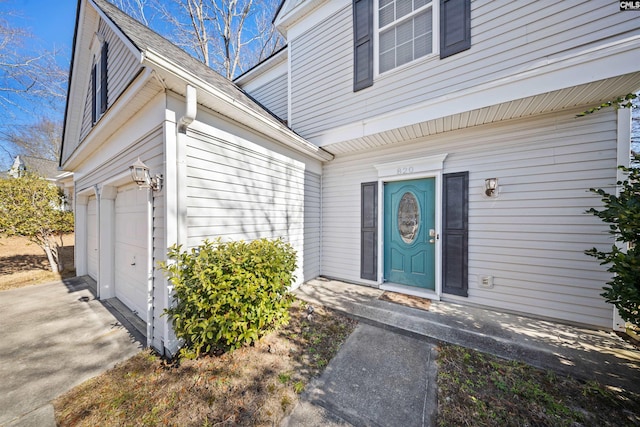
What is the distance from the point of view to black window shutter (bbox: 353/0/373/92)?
4023 millimetres

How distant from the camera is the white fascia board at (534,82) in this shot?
2375 millimetres

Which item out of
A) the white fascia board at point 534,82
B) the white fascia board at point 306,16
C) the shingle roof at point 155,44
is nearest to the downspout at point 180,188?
the shingle roof at point 155,44

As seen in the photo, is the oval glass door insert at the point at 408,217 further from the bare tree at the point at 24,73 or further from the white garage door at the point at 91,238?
the bare tree at the point at 24,73

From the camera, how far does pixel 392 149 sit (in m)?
4.30

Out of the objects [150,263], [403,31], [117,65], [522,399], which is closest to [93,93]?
[117,65]

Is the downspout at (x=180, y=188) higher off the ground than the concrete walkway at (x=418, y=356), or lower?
higher

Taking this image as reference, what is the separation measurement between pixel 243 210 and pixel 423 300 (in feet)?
11.3

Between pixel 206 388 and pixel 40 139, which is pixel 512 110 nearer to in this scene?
pixel 206 388

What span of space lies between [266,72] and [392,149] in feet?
14.3

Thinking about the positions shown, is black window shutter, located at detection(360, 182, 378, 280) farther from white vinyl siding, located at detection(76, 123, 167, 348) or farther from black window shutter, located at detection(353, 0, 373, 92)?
white vinyl siding, located at detection(76, 123, 167, 348)

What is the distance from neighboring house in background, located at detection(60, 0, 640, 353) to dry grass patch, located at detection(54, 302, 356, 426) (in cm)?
44

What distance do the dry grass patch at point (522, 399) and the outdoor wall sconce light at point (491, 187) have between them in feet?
7.54

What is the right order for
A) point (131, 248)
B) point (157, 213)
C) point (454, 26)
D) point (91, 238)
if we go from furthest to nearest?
point (91, 238) < point (131, 248) < point (454, 26) < point (157, 213)

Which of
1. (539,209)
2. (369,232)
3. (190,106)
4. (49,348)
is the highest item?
(190,106)
